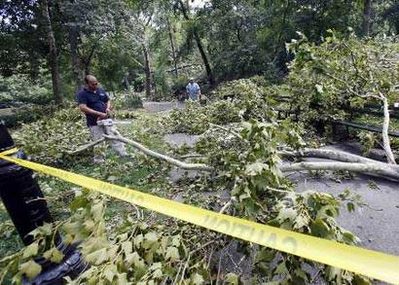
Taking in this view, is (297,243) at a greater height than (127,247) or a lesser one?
greater

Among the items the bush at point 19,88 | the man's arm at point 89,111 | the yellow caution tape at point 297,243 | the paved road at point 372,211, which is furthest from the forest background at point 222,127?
the bush at point 19,88

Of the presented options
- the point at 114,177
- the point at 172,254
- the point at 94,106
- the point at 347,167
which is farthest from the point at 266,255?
the point at 94,106

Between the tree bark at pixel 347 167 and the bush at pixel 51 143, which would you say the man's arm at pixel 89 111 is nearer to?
the bush at pixel 51 143

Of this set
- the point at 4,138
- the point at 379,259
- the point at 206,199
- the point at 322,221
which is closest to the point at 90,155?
the point at 206,199

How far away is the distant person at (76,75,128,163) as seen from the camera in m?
7.27

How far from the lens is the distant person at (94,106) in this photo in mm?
7270

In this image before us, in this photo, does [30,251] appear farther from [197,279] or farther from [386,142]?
[386,142]

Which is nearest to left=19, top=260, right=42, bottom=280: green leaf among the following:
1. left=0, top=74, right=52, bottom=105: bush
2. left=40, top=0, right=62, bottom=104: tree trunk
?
left=40, top=0, right=62, bottom=104: tree trunk

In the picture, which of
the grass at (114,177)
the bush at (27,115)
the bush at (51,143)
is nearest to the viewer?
the grass at (114,177)

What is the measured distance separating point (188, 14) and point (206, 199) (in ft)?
81.7

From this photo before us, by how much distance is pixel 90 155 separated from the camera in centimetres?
798

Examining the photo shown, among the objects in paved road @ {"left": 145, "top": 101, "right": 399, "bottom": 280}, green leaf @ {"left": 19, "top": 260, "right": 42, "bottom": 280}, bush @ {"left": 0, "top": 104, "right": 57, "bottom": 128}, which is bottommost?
bush @ {"left": 0, "top": 104, "right": 57, "bottom": 128}

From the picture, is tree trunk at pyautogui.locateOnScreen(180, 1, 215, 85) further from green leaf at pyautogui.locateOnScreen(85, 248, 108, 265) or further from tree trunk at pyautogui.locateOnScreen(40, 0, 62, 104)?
green leaf at pyautogui.locateOnScreen(85, 248, 108, 265)

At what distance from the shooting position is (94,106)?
743 cm
